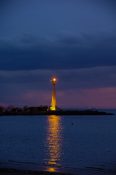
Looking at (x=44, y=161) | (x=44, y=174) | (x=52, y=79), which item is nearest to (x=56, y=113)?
(x=52, y=79)

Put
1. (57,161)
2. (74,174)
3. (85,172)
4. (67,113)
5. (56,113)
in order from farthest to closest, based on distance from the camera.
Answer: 1. (67,113)
2. (56,113)
3. (57,161)
4. (85,172)
5. (74,174)

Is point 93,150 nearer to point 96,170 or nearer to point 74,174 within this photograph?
point 96,170

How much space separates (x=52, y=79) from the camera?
124m

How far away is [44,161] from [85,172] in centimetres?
564

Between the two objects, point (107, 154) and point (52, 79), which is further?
point (52, 79)

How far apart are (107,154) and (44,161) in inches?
267

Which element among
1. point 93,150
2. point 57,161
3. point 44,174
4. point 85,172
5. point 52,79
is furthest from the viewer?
point 52,79

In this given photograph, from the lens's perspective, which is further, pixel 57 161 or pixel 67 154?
pixel 67 154

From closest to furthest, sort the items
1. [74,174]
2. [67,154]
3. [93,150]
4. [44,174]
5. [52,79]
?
[44,174]
[74,174]
[67,154]
[93,150]
[52,79]

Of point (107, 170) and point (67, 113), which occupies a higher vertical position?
point (67, 113)

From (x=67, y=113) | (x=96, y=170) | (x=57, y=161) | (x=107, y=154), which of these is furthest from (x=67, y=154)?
(x=67, y=113)

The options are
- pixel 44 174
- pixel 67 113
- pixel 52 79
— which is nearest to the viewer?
pixel 44 174

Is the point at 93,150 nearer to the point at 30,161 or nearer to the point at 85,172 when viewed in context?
the point at 30,161

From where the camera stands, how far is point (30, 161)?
1164 inches
